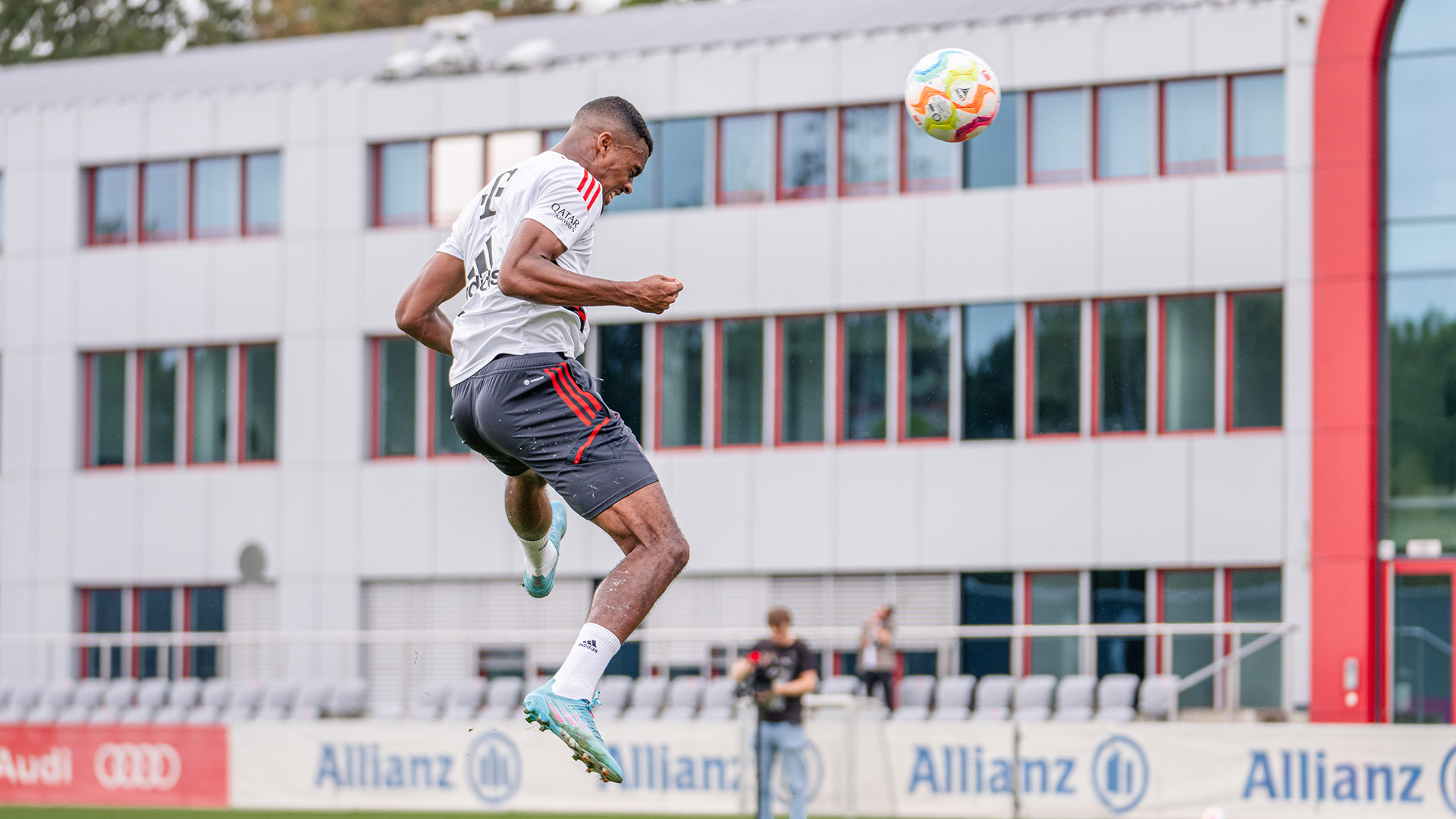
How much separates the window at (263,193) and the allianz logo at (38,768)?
526 inches

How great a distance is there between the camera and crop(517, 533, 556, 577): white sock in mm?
8422

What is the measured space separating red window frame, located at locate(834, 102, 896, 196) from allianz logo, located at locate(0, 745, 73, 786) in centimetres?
1508

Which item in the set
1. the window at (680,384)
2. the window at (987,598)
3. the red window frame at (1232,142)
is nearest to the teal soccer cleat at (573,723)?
the window at (987,598)

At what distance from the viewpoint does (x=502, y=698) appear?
28.0m

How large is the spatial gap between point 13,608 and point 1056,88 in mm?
20881

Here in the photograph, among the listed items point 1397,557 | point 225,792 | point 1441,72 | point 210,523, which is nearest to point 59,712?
point 210,523

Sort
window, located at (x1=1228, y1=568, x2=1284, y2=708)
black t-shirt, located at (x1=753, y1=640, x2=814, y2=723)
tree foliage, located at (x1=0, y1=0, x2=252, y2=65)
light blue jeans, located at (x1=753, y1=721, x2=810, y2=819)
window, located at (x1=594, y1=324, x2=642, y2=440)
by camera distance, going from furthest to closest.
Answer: tree foliage, located at (x1=0, y1=0, x2=252, y2=65) → window, located at (x1=594, y1=324, x2=642, y2=440) → window, located at (x1=1228, y1=568, x2=1284, y2=708) → black t-shirt, located at (x1=753, y1=640, x2=814, y2=723) → light blue jeans, located at (x1=753, y1=721, x2=810, y2=819)

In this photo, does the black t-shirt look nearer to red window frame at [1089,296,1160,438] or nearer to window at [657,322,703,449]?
red window frame at [1089,296,1160,438]

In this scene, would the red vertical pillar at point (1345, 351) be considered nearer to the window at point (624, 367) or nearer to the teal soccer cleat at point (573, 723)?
the window at point (624, 367)

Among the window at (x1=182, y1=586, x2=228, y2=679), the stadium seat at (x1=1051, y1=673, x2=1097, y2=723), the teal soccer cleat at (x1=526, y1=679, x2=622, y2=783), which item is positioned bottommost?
the stadium seat at (x1=1051, y1=673, x2=1097, y2=723)

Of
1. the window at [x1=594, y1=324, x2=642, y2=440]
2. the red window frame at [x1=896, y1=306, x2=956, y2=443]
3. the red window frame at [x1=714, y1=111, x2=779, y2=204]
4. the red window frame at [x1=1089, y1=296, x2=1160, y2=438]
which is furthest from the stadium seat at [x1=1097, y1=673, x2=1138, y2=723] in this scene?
the red window frame at [x1=714, y1=111, x2=779, y2=204]

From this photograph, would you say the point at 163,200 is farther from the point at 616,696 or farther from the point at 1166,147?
the point at 1166,147

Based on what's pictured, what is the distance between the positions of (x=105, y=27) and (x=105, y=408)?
24083 mm

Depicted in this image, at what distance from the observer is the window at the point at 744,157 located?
32750 millimetres
